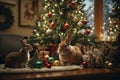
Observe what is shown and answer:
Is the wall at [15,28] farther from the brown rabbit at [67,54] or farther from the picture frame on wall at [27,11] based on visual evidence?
the brown rabbit at [67,54]

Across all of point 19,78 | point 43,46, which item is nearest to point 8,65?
point 19,78

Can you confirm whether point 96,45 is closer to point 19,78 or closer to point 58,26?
point 58,26

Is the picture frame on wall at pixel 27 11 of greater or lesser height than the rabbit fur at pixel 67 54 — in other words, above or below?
above

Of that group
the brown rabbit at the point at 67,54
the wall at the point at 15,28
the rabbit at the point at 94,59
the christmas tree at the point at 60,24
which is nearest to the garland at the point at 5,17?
the wall at the point at 15,28

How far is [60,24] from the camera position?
304cm

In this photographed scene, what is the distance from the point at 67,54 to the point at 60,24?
68 centimetres

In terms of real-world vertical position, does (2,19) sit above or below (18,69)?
above

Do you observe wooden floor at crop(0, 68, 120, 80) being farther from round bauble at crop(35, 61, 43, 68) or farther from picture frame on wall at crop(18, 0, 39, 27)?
picture frame on wall at crop(18, 0, 39, 27)

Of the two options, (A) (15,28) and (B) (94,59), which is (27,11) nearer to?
(A) (15,28)

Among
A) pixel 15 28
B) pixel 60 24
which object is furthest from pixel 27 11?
pixel 60 24

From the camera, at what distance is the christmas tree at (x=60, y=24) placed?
3.01m

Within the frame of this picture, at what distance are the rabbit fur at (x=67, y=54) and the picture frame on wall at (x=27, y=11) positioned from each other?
46.8 inches

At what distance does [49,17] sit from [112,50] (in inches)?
37.1

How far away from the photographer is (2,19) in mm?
3227
